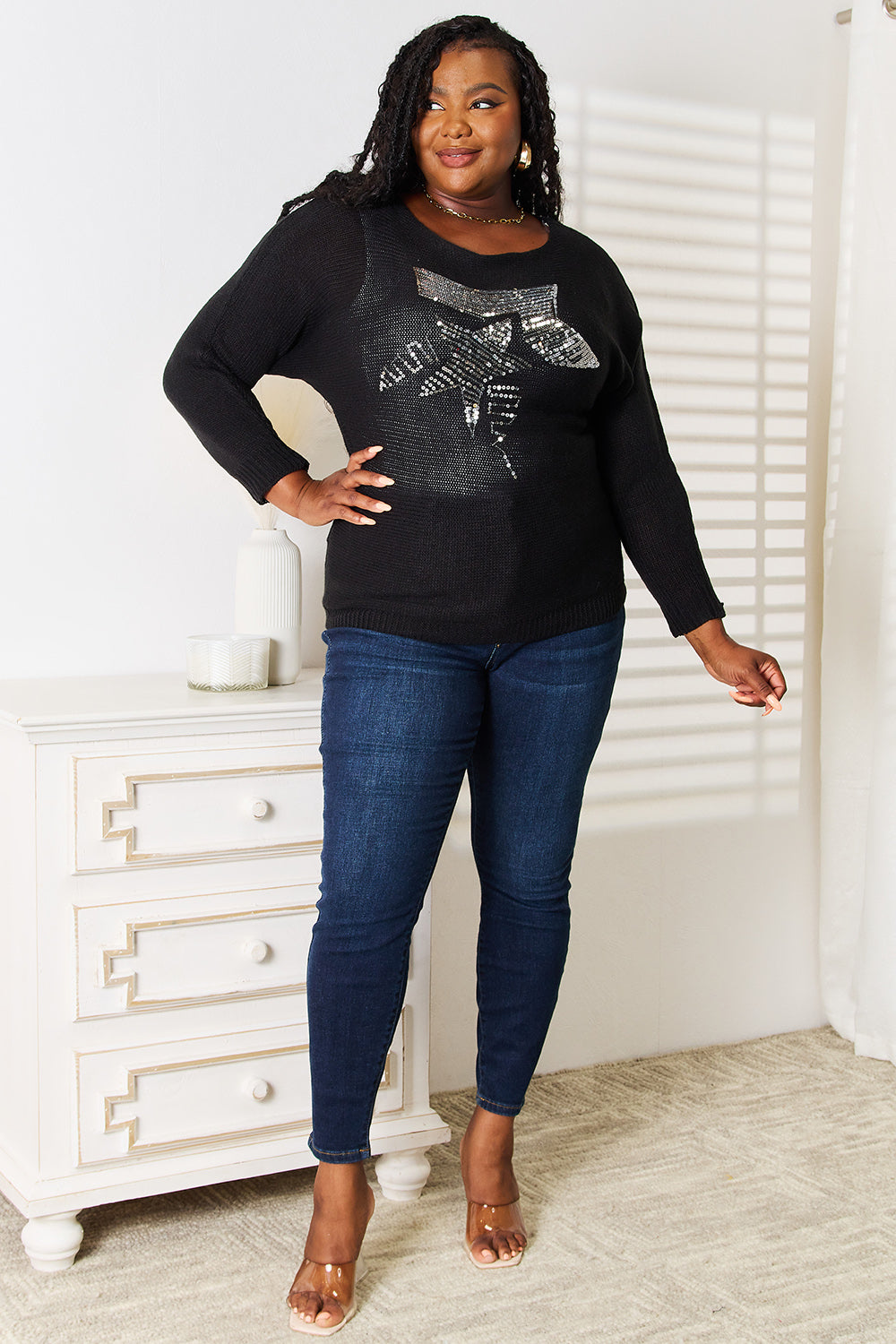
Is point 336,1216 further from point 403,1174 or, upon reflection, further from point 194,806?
point 194,806

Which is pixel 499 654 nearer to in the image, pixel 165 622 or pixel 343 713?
pixel 343 713

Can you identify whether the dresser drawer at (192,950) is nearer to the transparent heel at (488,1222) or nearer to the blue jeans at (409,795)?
the blue jeans at (409,795)

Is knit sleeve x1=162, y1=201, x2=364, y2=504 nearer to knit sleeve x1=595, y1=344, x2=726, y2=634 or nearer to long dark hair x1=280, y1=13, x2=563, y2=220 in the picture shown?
long dark hair x1=280, y1=13, x2=563, y2=220

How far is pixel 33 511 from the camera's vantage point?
1800 millimetres

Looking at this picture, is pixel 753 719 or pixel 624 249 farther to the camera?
pixel 753 719

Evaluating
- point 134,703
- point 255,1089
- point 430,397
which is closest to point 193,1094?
point 255,1089

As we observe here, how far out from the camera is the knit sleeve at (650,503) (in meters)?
1.59

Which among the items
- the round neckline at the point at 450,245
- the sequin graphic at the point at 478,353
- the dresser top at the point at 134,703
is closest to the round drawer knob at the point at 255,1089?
the dresser top at the point at 134,703

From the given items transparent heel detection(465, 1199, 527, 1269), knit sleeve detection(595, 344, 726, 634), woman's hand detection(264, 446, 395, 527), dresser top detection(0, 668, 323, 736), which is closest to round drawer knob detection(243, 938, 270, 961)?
dresser top detection(0, 668, 323, 736)

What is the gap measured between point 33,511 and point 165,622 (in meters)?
0.23

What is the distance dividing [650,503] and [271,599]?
1.68 ft

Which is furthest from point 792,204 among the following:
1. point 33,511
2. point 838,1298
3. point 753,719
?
point 838,1298

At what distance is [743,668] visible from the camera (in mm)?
1600

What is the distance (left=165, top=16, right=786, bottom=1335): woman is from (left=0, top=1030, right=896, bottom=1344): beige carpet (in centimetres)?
14
